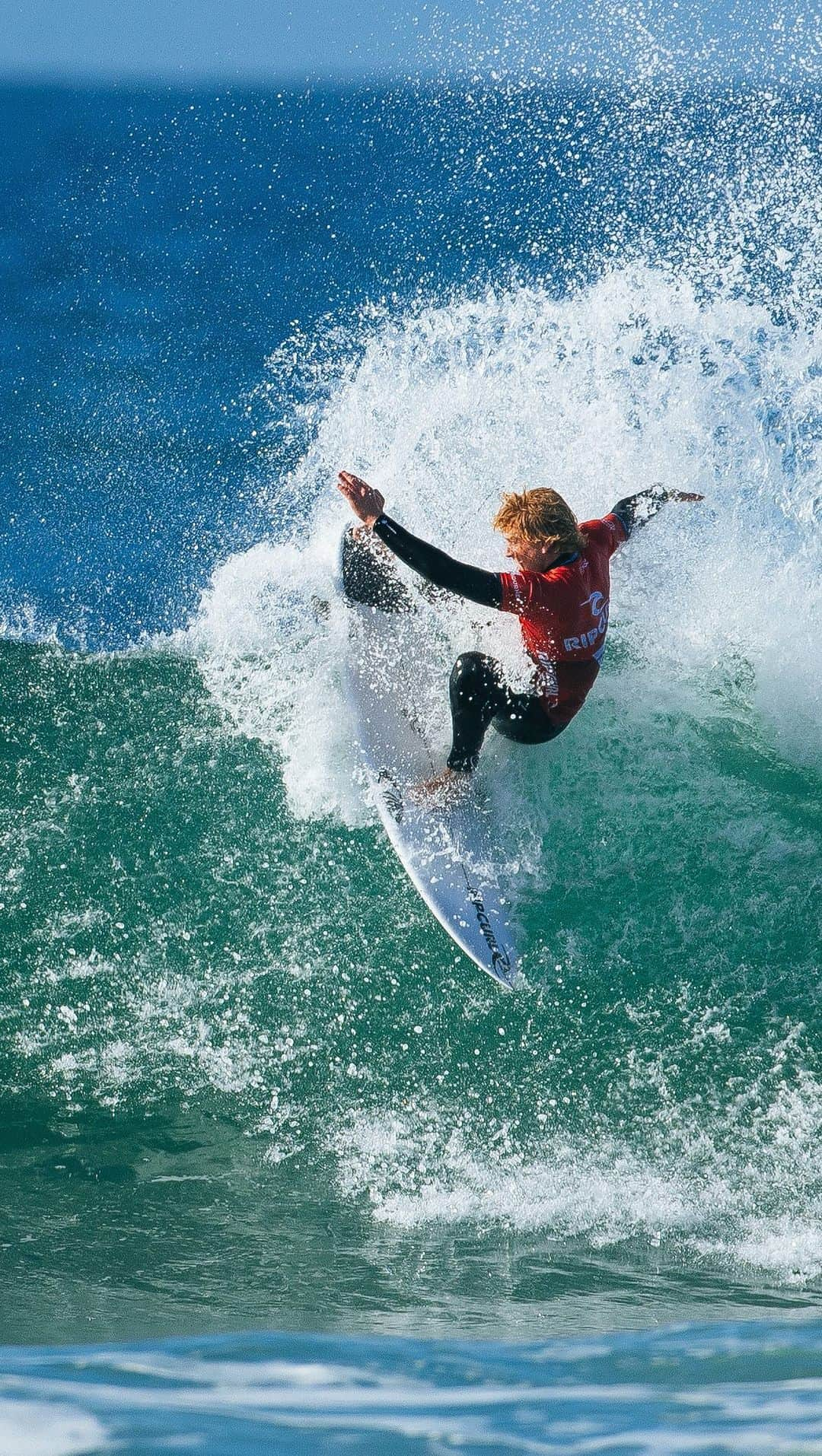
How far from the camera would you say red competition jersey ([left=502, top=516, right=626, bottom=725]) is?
419cm

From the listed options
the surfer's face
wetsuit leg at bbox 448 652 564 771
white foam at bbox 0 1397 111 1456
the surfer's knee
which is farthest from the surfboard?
white foam at bbox 0 1397 111 1456

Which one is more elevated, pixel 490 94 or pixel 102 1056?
pixel 490 94

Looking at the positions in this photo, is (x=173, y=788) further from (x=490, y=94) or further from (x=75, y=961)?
(x=490, y=94)

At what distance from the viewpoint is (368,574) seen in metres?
5.16

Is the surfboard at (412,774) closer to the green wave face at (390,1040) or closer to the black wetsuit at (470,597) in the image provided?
the black wetsuit at (470,597)

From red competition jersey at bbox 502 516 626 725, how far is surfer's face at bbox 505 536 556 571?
36mm

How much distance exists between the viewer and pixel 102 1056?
14.0 feet

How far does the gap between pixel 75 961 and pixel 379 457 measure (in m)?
3.04

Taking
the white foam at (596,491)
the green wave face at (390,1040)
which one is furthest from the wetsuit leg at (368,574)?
the green wave face at (390,1040)

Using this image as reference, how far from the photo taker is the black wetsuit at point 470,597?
4.15 meters

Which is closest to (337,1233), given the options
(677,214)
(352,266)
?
(352,266)

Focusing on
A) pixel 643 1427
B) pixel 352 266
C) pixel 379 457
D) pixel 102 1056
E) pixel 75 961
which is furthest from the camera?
pixel 352 266

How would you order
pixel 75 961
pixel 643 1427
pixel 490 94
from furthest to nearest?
pixel 490 94
pixel 75 961
pixel 643 1427

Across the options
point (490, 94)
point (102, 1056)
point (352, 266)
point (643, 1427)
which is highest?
point (490, 94)
